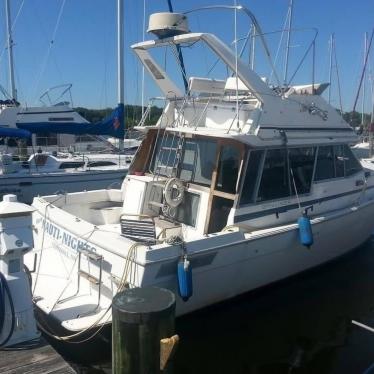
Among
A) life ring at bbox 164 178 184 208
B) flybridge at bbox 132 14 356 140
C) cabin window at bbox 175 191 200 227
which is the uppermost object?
flybridge at bbox 132 14 356 140

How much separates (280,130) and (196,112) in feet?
4.30

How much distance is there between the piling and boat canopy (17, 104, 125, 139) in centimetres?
996

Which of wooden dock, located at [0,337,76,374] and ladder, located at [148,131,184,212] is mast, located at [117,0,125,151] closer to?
ladder, located at [148,131,184,212]

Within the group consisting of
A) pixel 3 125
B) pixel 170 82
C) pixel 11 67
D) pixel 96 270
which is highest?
pixel 11 67

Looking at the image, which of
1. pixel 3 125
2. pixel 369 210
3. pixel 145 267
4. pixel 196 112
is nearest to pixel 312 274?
pixel 369 210

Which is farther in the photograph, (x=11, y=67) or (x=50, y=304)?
(x=11, y=67)

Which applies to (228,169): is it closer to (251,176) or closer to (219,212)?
(251,176)

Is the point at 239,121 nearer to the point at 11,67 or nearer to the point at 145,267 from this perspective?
the point at 145,267

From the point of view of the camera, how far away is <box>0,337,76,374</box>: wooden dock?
13.5ft

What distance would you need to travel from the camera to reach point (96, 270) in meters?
5.56

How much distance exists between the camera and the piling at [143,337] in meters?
3.81

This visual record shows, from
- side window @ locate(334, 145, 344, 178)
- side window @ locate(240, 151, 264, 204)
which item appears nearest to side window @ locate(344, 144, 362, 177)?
side window @ locate(334, 145, 344, 178)

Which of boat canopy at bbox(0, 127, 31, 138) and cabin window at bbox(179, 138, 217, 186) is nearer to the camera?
cabin window at bbox(179, 138, 217, 186)

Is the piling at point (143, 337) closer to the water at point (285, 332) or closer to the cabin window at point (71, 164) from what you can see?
the water at point (285, 332)
